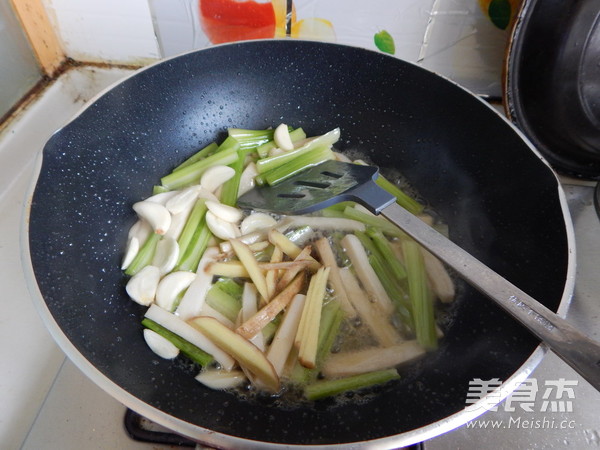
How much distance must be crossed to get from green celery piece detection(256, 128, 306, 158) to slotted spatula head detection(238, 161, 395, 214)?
83 mm

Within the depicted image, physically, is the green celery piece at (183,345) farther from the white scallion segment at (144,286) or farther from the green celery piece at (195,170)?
the green celery piece at (195,170)

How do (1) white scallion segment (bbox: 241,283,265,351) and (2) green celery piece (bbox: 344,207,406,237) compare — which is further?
(2) green celery piece (bbox: 344,207,406,237)

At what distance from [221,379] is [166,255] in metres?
0.26

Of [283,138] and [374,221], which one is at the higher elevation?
[283,138]

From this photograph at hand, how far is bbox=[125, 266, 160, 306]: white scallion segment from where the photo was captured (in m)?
0.73

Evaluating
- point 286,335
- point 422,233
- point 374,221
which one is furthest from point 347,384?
point 374,221

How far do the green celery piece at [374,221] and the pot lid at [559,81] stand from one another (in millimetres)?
354

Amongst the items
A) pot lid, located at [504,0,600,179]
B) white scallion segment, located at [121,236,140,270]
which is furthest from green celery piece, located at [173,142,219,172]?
pot lid, located at [504,0,600,179]

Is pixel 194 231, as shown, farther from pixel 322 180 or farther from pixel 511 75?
pixel 511 75

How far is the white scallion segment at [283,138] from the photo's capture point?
3.11ft

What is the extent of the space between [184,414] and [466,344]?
0.44 meters

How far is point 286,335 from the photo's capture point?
2.38 feet

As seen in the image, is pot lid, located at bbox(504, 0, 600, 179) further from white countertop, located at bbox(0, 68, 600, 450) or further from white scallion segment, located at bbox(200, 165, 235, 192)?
white scallion segment, located at bbox(200, 165, 235, 192)

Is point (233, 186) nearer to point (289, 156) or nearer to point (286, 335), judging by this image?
point (289, 156)
